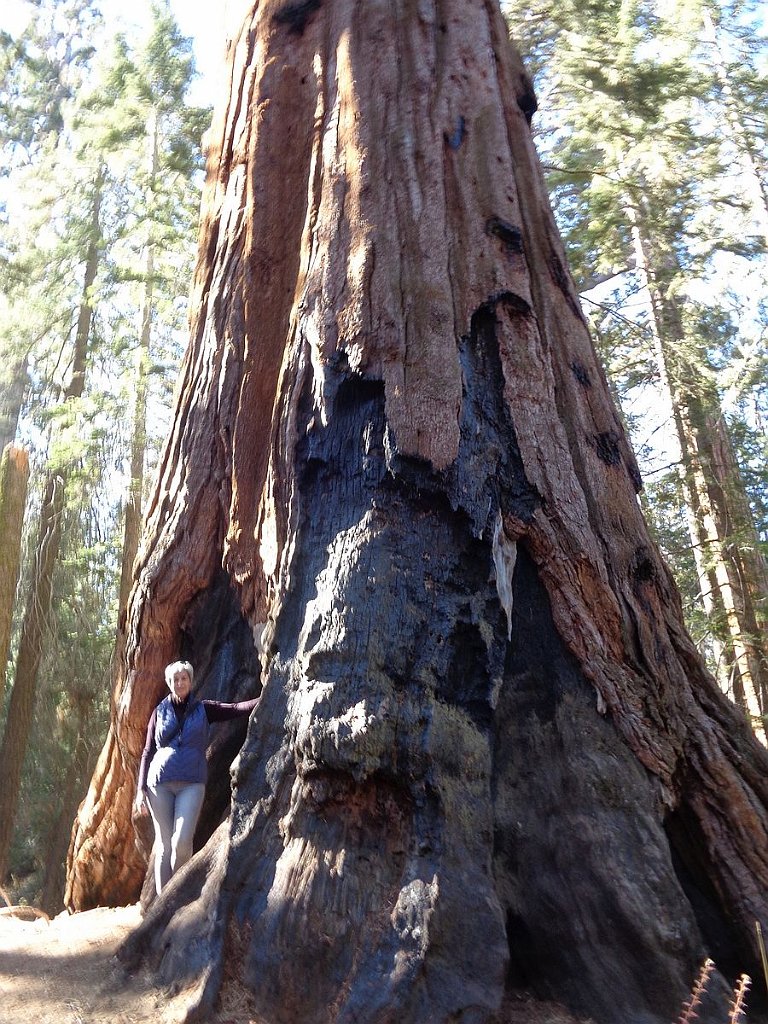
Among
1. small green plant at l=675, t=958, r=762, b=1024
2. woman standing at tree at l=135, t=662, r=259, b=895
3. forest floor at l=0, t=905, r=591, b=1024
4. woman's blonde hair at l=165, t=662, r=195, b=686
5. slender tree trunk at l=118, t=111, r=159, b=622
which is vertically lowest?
forest floor at l=0, t=905, r=591, b=1024

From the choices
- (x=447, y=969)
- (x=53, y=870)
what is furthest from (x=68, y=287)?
(x=447, y=969)

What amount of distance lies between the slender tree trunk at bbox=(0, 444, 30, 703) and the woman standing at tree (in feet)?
12.4

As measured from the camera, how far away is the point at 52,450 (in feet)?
39.0

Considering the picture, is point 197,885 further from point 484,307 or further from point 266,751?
point 484,307

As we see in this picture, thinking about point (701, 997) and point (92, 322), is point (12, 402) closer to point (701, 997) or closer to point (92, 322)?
point (92, 322)

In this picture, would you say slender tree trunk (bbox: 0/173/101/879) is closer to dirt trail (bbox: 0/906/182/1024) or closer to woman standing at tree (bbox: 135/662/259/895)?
woman standing at tree (bbox: 135/662/259/895)

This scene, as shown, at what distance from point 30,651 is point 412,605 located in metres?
10.3

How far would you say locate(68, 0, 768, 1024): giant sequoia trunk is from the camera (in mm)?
3090

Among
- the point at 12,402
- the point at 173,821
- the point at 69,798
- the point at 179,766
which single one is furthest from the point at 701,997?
the point at 12,402

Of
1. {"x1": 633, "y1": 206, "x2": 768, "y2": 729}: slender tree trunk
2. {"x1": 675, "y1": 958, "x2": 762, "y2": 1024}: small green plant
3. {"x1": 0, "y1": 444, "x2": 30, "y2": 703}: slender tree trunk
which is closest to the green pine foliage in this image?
{"x1": 0, "y1": 444, "x2": 30, "y2": 703}: slender tree trunk

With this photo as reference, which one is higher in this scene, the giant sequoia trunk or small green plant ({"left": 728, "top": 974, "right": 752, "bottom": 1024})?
the giant sequoia trunk

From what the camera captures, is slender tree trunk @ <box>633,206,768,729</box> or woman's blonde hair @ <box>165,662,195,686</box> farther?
slender tree trunk @ <box>633,206,768,729</box>

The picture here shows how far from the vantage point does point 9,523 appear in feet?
25.5

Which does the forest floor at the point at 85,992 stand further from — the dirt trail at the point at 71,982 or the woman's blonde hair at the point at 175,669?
the woman's blonde hair at the point at 175,669
